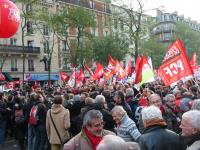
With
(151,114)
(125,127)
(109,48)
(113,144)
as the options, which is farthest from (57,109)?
(109,48)

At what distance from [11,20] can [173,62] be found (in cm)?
364

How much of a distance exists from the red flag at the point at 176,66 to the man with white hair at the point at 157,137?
4.02 metres

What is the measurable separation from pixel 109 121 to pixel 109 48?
39.5 metres

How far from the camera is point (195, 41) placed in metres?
71.2

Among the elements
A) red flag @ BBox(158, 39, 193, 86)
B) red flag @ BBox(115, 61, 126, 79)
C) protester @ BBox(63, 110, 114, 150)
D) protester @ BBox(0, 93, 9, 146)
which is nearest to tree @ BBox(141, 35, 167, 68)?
red flag @ BBox(115, 61, 126, 79)

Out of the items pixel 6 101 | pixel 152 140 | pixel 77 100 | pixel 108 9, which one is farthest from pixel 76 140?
pixel 108 9

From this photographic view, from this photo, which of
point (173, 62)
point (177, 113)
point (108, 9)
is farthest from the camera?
point (108, 9)

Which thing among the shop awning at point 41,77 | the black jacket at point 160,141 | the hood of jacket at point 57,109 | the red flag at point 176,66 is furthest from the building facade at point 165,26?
the black jacket at point 160,141

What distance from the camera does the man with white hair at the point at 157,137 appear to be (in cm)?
408

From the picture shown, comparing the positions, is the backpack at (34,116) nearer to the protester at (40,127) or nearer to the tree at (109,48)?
the protester at (40,127)

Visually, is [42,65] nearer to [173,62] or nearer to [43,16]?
[43,16]

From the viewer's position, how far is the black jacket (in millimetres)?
4074

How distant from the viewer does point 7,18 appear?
26.3 feet

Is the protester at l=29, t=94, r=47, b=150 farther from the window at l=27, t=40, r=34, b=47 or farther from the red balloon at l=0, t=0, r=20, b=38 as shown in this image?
the window at l=27, t=40, r=34, b=47
